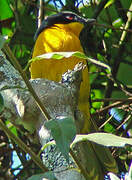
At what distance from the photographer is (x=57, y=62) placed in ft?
8.38

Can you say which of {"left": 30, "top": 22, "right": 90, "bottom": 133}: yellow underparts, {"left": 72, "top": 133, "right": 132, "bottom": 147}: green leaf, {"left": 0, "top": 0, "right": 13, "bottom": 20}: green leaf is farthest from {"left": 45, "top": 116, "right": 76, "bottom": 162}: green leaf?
{"left": 0, "top": 0, "right": 13, "bottom": 20}: green leaf

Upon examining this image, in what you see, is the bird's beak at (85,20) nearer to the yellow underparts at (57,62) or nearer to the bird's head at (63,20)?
the bird's head at (63,20)

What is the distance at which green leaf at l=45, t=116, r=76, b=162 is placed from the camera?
837mm

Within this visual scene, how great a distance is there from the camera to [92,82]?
10.1 feet

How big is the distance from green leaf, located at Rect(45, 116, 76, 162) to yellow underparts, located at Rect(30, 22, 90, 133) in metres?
1.51

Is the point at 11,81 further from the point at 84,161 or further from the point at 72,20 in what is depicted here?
the point at 72,20

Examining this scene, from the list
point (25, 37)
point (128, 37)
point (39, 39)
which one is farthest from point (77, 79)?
point (25, 37)

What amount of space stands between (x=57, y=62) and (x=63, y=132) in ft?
5.58

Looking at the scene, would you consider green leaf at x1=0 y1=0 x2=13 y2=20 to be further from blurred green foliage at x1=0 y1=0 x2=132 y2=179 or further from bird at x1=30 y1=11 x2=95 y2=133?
bird at x1=30 y1=11 x2=95 y2=133

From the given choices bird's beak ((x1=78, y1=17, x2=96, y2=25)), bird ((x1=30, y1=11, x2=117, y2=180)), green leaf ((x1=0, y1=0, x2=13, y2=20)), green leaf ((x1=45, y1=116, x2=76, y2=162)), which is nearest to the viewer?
green leaf ((x1=45, y1=116, x2=76, y2=162))

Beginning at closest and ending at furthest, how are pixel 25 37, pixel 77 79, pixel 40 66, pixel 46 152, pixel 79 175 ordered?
pixel 79 175 → pixel 46 152 → pixel 77 79 → pixel 40 66 → pixel 25 37

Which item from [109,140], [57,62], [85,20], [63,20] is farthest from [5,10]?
[109,140]

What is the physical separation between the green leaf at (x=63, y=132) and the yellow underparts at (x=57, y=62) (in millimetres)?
1509

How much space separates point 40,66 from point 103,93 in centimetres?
72
